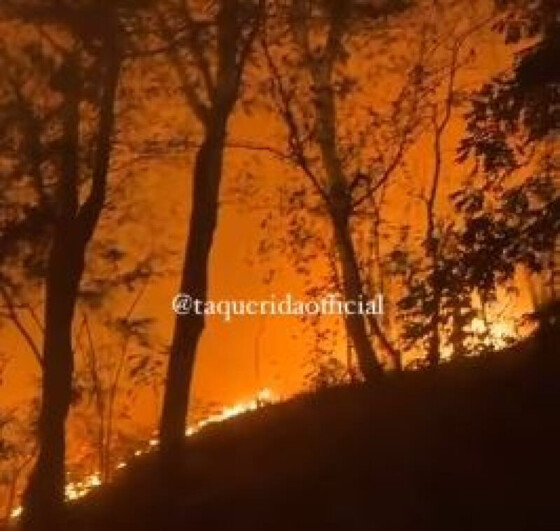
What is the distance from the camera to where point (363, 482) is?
13797 mm

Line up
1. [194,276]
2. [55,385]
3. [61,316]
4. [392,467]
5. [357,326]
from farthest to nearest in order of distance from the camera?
[357,326] < [61,316] < [55,385] < [194,276] < [392,467]

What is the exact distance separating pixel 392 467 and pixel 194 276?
12.2 feet

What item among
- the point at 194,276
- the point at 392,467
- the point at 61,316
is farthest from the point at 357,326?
the point at 392,467

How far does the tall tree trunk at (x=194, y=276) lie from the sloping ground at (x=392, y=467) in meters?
0.96

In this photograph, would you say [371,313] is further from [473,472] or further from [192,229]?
[473,472]

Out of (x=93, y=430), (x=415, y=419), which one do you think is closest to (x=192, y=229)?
(x=415, y=419)

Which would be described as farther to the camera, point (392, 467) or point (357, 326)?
point (357, 326)

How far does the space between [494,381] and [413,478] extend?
2655mm

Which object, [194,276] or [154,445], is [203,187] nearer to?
[194,276]

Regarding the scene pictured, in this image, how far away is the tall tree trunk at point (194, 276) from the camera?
1513cm

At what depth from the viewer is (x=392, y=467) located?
543 inches

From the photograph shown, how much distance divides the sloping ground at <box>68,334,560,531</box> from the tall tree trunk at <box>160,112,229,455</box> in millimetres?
964

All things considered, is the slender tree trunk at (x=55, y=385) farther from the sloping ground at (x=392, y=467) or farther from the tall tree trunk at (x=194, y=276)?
the tall tree trunk at (x=194, y=276)

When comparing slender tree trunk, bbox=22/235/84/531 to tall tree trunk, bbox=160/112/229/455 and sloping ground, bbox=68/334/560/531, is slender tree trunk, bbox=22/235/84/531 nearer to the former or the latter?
sloping ground, bbox=68/334/560/531
